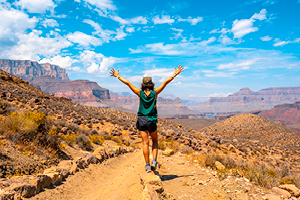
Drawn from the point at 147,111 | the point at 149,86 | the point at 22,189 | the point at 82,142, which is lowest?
the point at 82,142

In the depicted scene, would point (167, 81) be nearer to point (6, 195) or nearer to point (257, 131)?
point (6, 195)

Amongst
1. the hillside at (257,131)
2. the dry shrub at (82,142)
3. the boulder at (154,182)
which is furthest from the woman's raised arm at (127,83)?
the hillside at (257,131)

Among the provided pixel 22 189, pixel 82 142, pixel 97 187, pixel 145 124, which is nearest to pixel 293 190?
pixel 145 124

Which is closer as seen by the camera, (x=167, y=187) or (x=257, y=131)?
(x=167, y=187)

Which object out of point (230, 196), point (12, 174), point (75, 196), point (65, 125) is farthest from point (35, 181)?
point (65, 125)

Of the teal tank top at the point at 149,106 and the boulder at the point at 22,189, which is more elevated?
the teal tank top at the point at 149,106

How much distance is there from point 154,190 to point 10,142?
175 inches

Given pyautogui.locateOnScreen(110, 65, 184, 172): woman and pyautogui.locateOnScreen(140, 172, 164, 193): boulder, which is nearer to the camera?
pyautogui.locateOnScreen(140, 172, 164, 193): boulder

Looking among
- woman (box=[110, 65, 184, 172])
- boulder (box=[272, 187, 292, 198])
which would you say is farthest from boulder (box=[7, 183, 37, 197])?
boulder (box=[272, 187, 292, 198])

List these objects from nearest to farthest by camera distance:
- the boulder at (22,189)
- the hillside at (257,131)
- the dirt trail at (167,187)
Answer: the boulder at (22,189)
the dirt trail at (167,187)
the hillside at (257,131)

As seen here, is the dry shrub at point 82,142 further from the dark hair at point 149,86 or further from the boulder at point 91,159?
the dark hair at point 149,86

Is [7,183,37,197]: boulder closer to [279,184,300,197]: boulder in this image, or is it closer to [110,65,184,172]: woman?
[110,65,184,172]: woman

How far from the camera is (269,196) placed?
3668mm

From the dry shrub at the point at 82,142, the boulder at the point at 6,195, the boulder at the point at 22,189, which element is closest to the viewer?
the boulder at the point at 6,195
